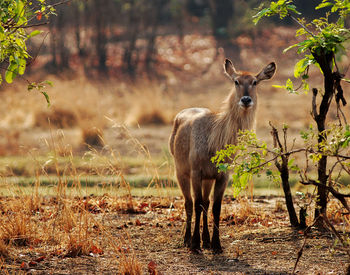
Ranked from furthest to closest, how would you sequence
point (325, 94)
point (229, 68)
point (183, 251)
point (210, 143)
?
1. point (229, 68)
2. point (210, 143)
3. point (183, 251)
4. point (325, 94)

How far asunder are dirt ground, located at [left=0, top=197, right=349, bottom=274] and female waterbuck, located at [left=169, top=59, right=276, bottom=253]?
314 millimetres

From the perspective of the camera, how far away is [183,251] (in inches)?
263

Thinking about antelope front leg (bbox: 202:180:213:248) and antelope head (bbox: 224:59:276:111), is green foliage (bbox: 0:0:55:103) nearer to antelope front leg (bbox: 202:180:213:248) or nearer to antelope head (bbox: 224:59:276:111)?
antelope head (bbox: 224:59:276:111)

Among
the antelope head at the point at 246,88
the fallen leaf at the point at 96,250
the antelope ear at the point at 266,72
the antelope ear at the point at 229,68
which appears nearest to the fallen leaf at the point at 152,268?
the fallen leaf at the point at 96,250

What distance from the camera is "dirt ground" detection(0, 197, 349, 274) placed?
566cm

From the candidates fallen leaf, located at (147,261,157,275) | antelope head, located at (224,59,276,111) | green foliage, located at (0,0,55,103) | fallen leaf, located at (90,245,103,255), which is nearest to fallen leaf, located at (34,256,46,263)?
fallen leaf, located at (90,245,103,255)

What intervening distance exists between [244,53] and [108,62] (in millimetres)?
6609

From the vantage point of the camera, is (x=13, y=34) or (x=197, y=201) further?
(x=197, y=201)

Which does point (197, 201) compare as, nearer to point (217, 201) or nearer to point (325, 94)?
point (217, 201)

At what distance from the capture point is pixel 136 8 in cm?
2891

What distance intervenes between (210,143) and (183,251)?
1.28 meters

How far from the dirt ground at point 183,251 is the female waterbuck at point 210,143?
0.31m

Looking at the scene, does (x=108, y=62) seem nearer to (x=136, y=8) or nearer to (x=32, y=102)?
(x=136, y=8)

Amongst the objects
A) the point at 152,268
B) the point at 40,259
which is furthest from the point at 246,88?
the point at 40,259
